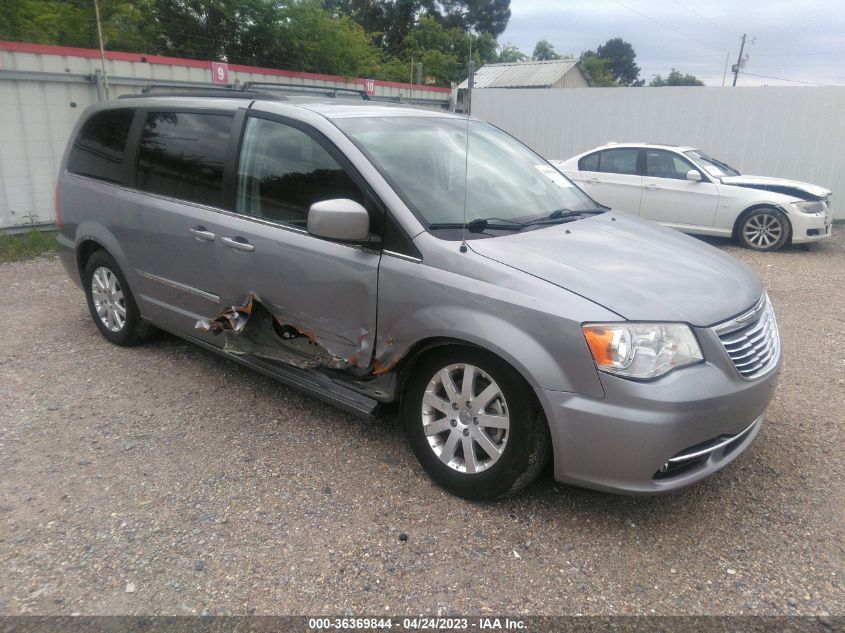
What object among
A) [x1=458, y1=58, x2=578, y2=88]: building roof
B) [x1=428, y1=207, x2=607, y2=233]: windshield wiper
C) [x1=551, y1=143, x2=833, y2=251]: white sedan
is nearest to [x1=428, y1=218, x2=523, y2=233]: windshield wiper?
[x1=428, y1=207, x2=607, y2=233]: windshield wiper

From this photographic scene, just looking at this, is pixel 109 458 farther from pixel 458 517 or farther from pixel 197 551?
pixel 458 517

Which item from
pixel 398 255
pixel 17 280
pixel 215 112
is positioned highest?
pixel 215 112

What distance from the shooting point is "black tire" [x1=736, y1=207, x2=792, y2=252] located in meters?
9.24

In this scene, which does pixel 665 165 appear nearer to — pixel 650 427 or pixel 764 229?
pixel 764 229

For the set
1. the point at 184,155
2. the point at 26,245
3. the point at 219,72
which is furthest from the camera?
the point at 219,72

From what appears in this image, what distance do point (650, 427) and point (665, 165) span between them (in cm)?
830

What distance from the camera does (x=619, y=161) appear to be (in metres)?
10.2

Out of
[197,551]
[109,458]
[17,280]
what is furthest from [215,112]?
[17,280]

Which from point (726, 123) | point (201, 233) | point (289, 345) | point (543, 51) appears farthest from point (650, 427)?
point (543, 51)

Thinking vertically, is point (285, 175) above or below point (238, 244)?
above

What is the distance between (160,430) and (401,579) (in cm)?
190

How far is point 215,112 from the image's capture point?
3.97 m

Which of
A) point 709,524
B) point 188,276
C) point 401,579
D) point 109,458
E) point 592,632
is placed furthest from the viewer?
point 188,276

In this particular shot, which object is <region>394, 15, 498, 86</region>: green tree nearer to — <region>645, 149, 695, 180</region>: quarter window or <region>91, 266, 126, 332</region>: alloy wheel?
<region>645, 149, 695, 180</region>: quarter window
